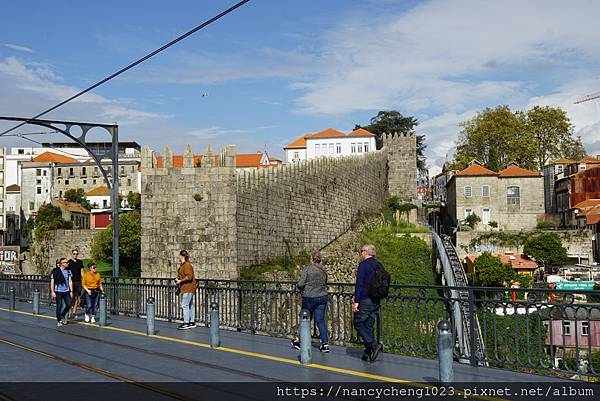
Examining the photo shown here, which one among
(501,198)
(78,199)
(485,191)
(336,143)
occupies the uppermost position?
(336,143)

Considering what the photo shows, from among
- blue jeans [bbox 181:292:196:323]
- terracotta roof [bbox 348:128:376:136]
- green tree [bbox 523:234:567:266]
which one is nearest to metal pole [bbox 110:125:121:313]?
blue jeans [bbox 181:292:196:323]

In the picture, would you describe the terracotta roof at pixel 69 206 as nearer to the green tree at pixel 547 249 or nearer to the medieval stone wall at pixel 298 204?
the medieval stone wall at pixel 298 204

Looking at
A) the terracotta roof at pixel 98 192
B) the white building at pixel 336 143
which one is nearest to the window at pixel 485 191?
the white building at pixel 336 143

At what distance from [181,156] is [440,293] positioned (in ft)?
68.7

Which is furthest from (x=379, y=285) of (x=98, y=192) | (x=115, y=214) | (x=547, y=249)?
(x=98, y=192)

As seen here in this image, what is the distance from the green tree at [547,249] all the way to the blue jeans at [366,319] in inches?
1879

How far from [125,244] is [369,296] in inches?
1968

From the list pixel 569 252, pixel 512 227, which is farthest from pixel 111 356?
pixel 512 227

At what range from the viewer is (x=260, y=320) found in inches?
590

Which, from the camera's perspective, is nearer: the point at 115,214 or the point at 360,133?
the point at 115,214

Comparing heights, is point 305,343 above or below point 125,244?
below

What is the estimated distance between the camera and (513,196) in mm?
66000

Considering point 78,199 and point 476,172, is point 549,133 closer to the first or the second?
point 476,172

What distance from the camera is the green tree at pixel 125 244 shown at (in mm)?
57375
